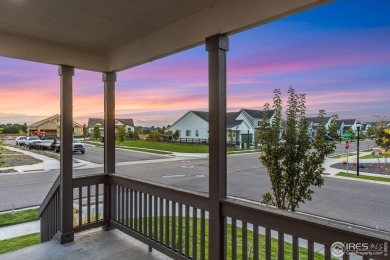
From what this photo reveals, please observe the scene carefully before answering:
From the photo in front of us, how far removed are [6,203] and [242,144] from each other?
20.5ft

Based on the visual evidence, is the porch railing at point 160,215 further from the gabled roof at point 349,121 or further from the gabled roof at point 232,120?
the gabled roof at point 349,121

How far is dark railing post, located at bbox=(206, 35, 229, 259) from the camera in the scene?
2.26 metres

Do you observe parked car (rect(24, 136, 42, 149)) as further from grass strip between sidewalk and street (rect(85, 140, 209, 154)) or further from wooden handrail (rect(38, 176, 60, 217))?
grass strip between sidewalk and street (rect(85, 140, 209, 154))

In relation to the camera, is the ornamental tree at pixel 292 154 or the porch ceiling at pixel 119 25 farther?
the ornamental tree at pixel 292 154

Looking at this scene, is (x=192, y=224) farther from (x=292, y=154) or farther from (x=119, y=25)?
(x=119, y=25)

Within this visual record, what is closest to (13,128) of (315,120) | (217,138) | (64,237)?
(64,237)

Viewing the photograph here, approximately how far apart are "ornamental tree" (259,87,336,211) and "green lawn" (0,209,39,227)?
4923 millimetres

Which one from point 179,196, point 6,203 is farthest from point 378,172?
point 6,203

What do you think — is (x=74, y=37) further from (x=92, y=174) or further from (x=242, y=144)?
(x=242, y=144)

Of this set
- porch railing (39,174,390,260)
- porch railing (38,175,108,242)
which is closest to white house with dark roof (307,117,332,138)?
porch railing (39,174,390,260)

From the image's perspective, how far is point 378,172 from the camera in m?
2.09

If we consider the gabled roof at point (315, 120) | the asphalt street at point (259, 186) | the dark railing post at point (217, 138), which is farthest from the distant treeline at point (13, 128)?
the gabled roof at point (315, 120)

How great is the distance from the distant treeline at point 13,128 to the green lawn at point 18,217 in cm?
242

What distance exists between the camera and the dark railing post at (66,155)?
3336 millimetres
